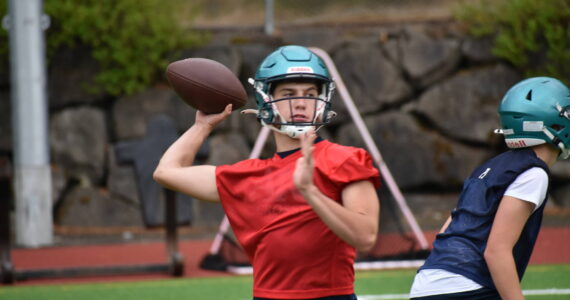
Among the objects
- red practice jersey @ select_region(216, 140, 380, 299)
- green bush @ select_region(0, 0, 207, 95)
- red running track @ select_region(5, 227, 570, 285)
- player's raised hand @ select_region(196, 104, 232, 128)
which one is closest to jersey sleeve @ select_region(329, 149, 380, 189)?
red practice jersey @ select_region(216, 140, 380, 299)

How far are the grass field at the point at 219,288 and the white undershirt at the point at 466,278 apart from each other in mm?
3318

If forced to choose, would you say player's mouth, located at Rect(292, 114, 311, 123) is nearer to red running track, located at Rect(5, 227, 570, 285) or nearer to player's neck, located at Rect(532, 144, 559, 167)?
player's neck, located at Rect(532, 144, 559, 167)

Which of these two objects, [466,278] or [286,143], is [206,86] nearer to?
[286,143]

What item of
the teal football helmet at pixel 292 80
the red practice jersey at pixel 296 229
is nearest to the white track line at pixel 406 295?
the red practice jersey at pixel 296 229

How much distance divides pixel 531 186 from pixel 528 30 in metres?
8.73

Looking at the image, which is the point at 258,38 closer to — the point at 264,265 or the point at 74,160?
the point at 74,160

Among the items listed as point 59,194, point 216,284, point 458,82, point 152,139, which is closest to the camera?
point 216,284

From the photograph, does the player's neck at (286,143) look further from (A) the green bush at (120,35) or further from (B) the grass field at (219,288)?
(A) the green bush at (120,35)

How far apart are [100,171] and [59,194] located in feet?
1.96

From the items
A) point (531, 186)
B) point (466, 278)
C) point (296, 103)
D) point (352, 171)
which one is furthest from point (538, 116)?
point (296, 103)

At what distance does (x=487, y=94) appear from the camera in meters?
11.7

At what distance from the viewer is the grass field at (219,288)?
6.69 meters

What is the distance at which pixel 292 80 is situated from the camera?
3.07m

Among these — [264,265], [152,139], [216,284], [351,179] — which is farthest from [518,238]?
[152,139]
